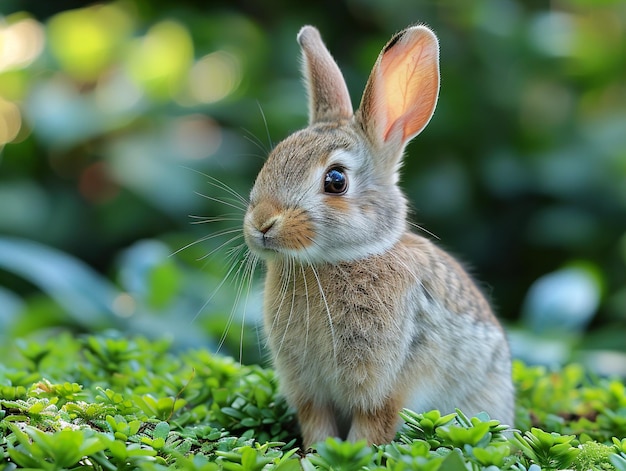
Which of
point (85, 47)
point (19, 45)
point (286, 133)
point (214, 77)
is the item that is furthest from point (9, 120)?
point (286, 133)

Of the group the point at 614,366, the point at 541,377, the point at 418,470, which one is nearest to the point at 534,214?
the point at 614,366

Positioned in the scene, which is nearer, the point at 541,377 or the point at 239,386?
the point at 239,386

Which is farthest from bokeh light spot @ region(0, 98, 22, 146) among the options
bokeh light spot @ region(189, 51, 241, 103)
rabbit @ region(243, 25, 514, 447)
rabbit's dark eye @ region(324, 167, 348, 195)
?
rabbit's dark eye @ region(324, 167, 348, 195)

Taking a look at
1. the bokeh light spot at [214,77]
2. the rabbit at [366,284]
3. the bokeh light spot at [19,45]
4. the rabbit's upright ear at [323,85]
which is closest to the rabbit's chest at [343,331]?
the rabbit at [366,284]

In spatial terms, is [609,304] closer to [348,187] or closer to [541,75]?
[541,75]

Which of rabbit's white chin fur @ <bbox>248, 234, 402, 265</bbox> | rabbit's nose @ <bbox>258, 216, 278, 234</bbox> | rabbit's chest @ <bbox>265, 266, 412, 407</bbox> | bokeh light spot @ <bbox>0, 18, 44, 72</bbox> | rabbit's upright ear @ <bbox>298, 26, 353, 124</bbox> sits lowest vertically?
rabbit's chest @ <bbox>265, 266, 412, 407</bbox>

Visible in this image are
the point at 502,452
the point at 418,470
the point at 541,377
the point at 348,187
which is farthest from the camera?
the point at 541,377

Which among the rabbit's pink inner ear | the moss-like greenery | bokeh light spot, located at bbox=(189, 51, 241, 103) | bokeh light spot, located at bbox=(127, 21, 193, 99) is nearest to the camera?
the moss-like greenery

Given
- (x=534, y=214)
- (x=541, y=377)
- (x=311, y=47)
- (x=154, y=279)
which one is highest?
(x=311, y=47)

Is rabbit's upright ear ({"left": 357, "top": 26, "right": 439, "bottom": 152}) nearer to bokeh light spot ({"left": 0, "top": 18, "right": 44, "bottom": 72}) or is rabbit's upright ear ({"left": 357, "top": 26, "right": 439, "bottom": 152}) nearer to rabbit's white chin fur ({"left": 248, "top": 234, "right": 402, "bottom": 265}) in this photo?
rabbit's white chin fur ({"left": 248, "top": 234, "right": 402, "bottom": 265})
